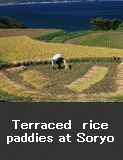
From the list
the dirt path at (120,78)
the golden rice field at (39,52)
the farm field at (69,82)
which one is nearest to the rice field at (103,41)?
the golden rice field at (39,52)

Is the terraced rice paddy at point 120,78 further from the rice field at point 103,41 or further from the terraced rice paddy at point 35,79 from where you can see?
the rice field at point 103,41

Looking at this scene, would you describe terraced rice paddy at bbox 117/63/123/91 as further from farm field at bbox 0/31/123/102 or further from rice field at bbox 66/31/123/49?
rice field at bbox 66/31/123/49

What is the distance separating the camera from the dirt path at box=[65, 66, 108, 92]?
22859 mm

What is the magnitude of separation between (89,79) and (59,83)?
1.64m

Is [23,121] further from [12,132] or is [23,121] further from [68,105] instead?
[68,105]

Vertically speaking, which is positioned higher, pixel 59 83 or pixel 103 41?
pixel 59 83

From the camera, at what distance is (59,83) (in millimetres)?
24250

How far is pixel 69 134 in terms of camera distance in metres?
9.13

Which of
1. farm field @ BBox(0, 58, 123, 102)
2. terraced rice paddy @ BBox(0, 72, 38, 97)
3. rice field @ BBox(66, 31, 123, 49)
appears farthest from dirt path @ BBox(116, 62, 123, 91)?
rice field @ BBox(66, 31, 123, 49)

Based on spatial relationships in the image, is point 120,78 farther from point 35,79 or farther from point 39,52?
point 39,52

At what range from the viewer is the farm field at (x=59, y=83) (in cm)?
1903

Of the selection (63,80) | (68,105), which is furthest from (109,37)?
(68,105)

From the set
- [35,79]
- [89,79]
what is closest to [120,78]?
[89,79]

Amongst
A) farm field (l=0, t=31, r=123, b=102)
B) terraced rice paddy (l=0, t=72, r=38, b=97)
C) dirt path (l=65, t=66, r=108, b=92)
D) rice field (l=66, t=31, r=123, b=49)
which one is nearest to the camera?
farm field (l=0, t=31, r=123, b=102)
